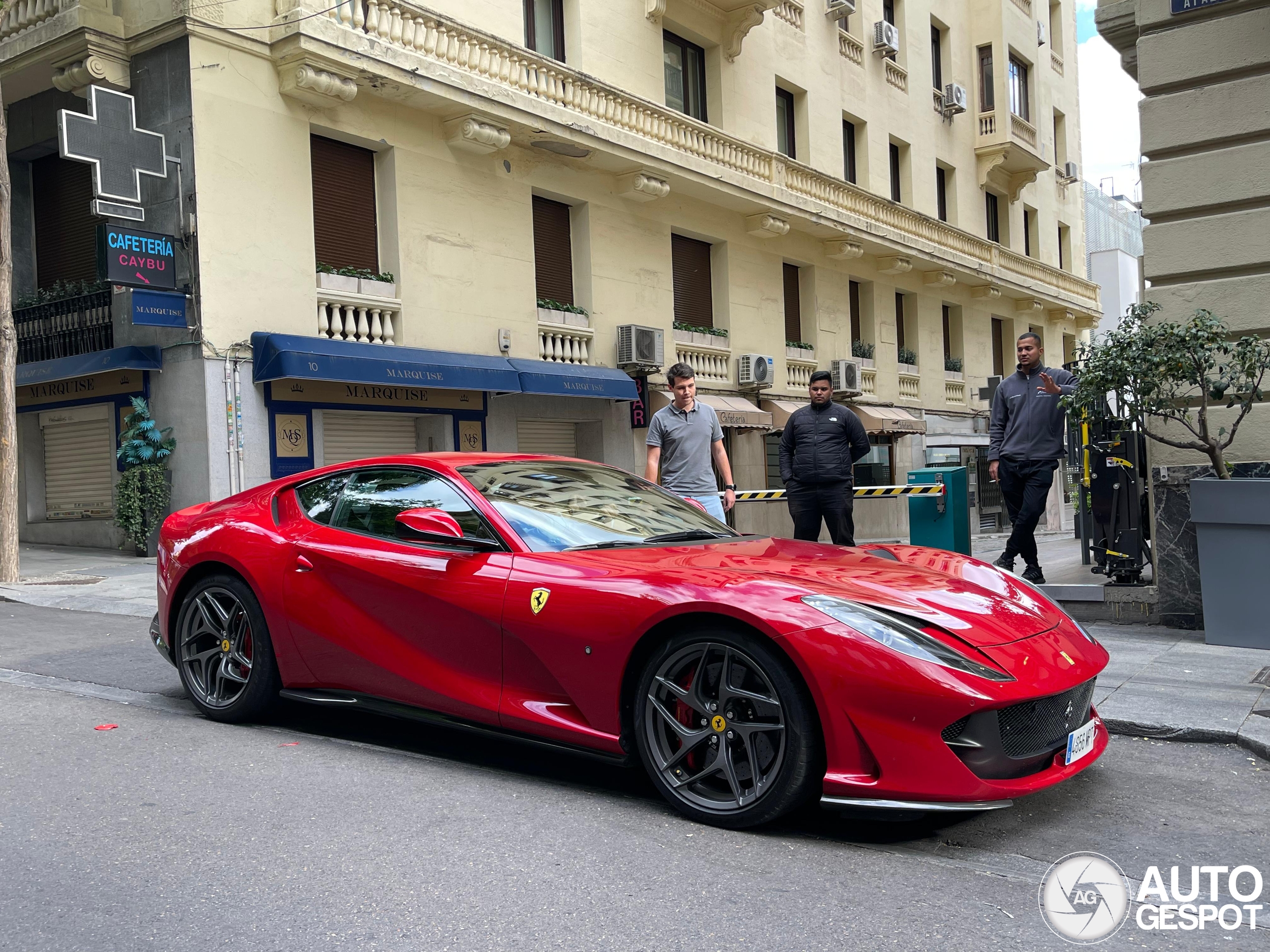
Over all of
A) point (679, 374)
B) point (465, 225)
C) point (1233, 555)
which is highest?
point (465, 225)

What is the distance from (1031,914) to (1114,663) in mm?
3679

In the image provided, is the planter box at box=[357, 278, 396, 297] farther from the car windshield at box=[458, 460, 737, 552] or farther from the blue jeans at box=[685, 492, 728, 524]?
the car windshield at box=[458, 460, 737, 552]

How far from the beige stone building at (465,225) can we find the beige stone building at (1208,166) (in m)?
9.39

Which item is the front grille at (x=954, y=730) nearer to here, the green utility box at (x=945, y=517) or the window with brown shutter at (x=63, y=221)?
the green utility box at (x=945, y=517)

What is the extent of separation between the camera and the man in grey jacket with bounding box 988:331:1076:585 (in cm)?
815

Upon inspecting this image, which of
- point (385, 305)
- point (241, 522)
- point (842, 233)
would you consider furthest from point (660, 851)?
point (842, 233)

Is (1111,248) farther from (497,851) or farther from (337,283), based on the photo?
(497,851)

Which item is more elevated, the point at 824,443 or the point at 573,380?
the point at 573,380

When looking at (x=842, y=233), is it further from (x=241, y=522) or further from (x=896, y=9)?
(x=241, y=522)

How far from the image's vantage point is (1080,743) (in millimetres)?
3717

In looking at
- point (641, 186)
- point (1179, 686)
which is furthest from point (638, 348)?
point (1179, 686)

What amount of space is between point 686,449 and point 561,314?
33.5 feet

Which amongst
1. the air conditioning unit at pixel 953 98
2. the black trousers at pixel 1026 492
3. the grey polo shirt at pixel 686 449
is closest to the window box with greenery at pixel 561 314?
the grey polo shirt at pixel 686 449

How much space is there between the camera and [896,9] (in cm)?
2673
